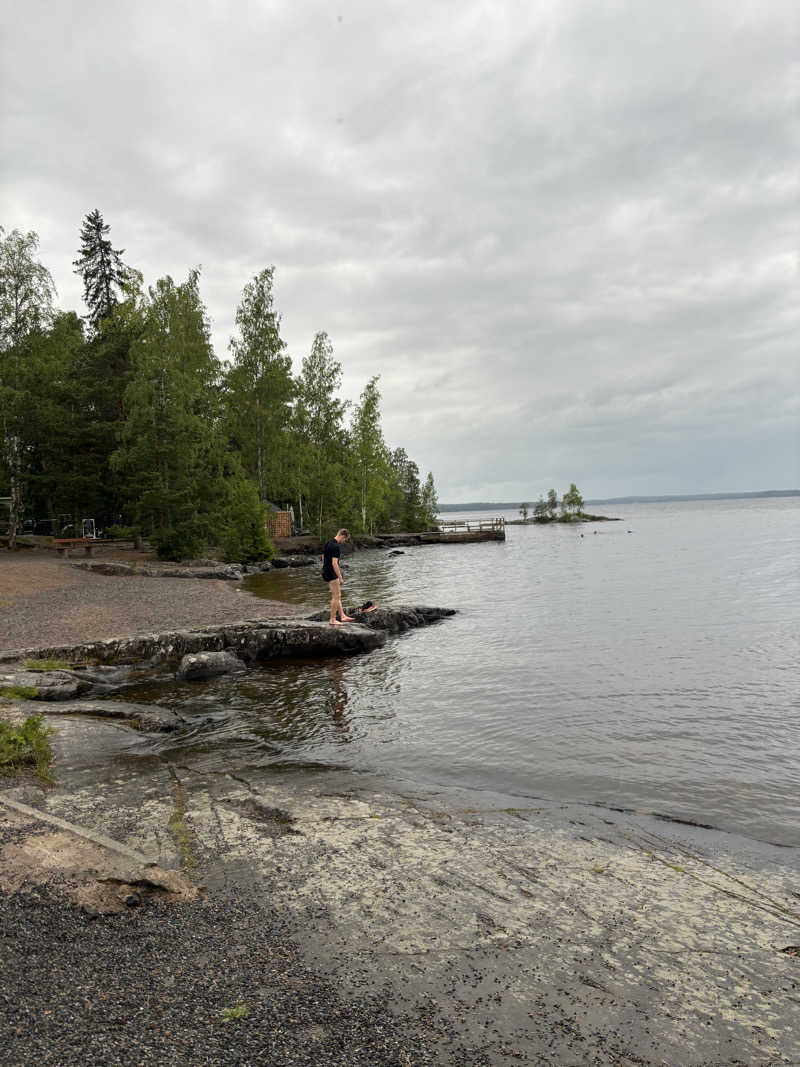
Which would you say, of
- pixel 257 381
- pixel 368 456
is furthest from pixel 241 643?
pixel 368 456

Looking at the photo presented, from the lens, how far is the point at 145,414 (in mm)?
34344

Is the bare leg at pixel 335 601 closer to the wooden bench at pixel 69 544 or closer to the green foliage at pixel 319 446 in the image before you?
the wooden bench at pixel 69 544

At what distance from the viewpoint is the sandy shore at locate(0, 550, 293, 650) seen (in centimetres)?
1548

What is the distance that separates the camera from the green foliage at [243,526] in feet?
136

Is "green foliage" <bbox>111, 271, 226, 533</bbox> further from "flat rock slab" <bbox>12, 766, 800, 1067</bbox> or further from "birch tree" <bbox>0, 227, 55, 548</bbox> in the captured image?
"flat rock slab" <bbox>12, 766, 800, 1067</bbox>

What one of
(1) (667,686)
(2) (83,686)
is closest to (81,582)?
(2) (83,686)

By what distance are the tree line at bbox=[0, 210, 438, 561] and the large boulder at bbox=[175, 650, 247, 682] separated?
74.4ft

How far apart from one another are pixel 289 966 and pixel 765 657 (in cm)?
1527

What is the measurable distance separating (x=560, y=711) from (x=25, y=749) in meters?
8.29

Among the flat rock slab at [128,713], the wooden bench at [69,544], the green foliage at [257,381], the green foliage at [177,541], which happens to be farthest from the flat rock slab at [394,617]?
the green foliage at [257,381]

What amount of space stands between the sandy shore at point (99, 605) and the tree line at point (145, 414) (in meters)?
8.13

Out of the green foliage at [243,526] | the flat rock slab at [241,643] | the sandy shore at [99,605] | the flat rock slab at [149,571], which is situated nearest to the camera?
the flat rock slab at [241,643]

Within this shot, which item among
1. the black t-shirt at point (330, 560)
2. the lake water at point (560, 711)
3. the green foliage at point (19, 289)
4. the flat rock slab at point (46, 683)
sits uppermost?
the green foliage at point (19, 289)

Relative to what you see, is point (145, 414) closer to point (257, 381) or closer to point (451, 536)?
point (257, 381)
